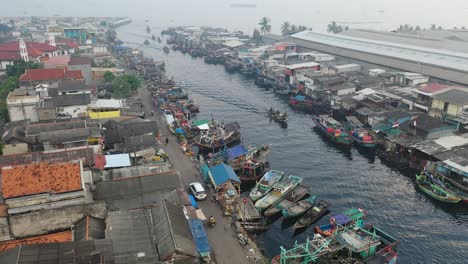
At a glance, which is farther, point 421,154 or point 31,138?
point 421,154

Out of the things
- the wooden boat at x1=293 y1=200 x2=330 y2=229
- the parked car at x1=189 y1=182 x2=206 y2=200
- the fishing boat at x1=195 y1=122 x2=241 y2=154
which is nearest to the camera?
the wooden boat at x1=293 y1=200 x2=330 y2=229

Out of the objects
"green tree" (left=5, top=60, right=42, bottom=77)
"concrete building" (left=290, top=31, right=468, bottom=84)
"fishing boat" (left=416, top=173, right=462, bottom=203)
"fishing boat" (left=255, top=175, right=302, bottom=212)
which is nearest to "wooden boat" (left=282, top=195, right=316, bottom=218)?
"fishing boat" (left=255, top=175, right=302, bottom=212)

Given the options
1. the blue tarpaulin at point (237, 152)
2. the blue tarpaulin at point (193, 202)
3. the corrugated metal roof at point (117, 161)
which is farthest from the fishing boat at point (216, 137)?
the blue tarpaulin at point (193, 202)

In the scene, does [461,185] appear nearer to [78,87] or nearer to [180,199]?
[180,199]

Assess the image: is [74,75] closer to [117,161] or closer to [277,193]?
[117,161]

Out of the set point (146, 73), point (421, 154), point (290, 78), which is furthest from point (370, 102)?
point (146, 73)

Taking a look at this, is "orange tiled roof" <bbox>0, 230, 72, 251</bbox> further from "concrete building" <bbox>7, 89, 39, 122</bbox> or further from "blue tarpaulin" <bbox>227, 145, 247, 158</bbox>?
"concrete building" <bbox>7, 89, 39, 122</bbox>
